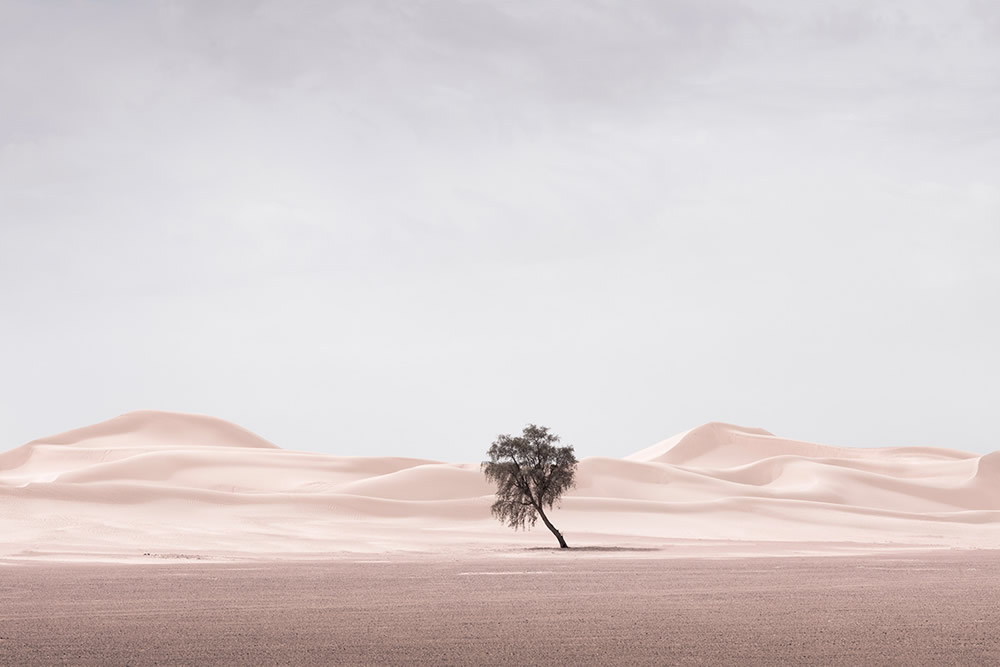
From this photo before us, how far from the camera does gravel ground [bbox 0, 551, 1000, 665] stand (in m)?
14.6

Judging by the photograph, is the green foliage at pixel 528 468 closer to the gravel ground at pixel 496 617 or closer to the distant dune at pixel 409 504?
the distant dune at pixel 409 504

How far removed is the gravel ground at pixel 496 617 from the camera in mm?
14609

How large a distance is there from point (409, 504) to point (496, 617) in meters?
52.9

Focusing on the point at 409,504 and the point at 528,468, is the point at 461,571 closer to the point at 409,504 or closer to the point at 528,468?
the point at 528,468

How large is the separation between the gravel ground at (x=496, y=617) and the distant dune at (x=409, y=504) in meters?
16.5

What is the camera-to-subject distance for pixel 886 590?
24.5 metres

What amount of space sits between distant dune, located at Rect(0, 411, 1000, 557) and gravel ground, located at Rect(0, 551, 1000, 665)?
16453mm

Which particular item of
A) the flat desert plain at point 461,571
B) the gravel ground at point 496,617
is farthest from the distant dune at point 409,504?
the gravel ground at point 496,617

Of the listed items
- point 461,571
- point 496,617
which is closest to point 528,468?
point 461,571

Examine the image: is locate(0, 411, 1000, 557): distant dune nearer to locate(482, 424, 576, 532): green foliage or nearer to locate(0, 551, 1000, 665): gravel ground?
locate(482, 424, 576, 532): green foliage

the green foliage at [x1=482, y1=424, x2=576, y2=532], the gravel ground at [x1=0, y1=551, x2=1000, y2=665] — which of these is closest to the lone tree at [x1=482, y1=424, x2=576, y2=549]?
the green foliage at [x1=482, y1=424, x2=576, y2=532]

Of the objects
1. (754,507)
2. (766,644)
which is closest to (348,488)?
(754,507)

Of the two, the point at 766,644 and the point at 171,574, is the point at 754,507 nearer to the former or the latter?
the point at 171,574

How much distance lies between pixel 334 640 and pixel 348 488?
65309 mm
